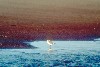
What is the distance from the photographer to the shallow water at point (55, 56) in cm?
3659

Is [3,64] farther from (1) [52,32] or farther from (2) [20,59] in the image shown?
Result: (1) [52,32]

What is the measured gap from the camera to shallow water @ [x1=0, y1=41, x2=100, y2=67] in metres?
36.6

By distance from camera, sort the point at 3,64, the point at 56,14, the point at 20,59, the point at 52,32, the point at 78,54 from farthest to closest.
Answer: the point at 56,14, the point at 52,32, the point at 78,54, the point at 20,59, the point at 3,64

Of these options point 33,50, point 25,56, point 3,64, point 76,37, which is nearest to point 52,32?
point 76,37

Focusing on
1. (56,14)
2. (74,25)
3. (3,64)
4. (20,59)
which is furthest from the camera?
(56,14)

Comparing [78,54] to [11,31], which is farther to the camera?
[11,31]

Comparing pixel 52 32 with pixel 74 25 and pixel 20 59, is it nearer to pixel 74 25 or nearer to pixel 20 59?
pixel 74 25

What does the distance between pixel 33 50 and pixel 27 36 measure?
6.94 m

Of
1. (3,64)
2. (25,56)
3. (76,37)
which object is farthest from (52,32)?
(3,64)

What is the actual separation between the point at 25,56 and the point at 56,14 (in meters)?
23.4

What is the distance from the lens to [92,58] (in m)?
39.3

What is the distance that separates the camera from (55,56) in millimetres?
39875

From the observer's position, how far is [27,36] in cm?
4988

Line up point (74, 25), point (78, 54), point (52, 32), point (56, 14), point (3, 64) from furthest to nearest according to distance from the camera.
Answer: point (56, 14)
point (74, 25)
point (52, 32)
point (78, 54)
point (3, 64)
